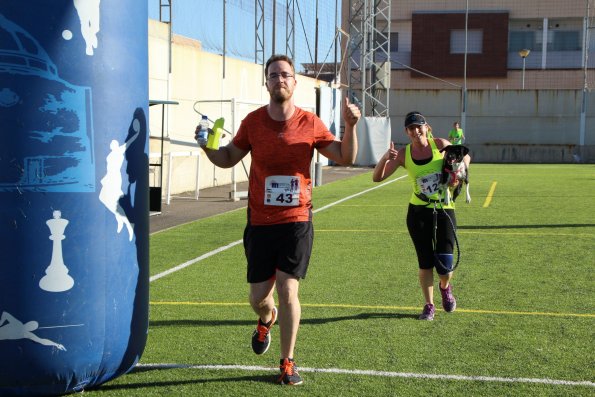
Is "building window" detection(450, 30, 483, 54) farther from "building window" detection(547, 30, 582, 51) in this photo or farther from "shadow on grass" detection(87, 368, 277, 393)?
"shadow on grass" detection(87, 368, 277, 393)

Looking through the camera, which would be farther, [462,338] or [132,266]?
[462,338]

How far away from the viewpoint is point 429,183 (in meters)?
7.65

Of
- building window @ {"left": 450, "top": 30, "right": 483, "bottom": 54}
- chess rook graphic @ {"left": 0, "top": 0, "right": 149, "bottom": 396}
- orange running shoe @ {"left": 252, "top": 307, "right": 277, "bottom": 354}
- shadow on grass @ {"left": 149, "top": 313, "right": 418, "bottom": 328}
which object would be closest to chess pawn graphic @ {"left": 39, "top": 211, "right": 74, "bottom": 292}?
chess rook graphic @ {"left": 0, "top": 0, "right": 149, "bottom": 396}

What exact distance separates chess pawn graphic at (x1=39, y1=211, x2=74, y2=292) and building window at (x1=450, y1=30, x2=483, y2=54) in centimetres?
5358

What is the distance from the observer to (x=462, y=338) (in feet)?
22.5

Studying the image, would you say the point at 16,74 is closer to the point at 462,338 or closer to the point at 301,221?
the point at 301,221

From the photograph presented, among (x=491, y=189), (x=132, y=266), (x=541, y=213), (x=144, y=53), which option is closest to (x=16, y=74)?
(x=144, y=53)

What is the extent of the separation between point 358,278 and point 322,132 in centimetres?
422

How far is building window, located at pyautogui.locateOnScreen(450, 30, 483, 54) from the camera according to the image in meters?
56.5

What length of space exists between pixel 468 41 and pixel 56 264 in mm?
54297

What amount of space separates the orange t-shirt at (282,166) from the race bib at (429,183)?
2084 mm

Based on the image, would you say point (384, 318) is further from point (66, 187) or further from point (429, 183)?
point (66, 187)

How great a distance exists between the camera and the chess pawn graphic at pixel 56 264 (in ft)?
16.2

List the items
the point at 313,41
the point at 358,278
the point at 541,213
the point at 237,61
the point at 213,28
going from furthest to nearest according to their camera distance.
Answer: the point at 313,41, the point at 237,61, the point at 213,28, the point at 541,213, the point at 358,278
